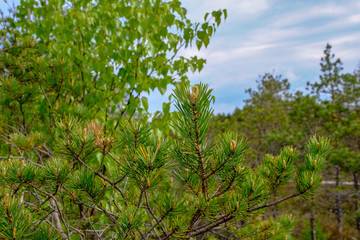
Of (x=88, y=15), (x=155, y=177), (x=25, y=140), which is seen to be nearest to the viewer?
(x=155, y=177)

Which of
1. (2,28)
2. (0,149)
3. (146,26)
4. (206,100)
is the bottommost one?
(206,100)

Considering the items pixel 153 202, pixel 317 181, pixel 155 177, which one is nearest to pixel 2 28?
pixel 153 202

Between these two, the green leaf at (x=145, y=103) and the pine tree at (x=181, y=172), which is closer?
the pine tree at (x=181, y=172)

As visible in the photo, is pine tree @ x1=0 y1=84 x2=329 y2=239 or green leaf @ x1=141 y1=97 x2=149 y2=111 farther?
green leaf @ x1=141 y1=97 x2=149 y2=111

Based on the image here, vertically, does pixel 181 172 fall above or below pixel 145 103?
below

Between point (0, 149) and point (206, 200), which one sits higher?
point (0, 149)

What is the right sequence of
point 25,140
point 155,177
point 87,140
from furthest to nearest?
point 25,140, point 87,140, point 155,177

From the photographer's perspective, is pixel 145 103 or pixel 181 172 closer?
pixel 181 172

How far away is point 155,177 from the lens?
116cm

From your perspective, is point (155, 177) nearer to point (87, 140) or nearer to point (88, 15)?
point (87, 140)

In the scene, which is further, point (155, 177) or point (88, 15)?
point (88, 15)

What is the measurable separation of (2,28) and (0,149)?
208cm

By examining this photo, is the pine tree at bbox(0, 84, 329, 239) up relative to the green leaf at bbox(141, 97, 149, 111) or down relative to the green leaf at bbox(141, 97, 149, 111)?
down

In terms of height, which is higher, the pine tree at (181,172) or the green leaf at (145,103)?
the green leaf at (145,103)
